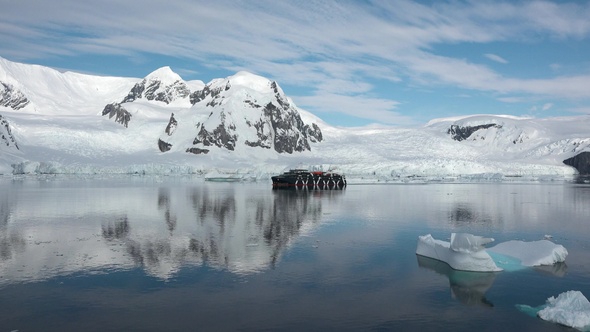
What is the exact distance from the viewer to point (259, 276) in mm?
15172

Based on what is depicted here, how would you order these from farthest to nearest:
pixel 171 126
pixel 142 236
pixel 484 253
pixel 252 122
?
1. pixel 252 122
2. pixel 171 126
3. pixel 142 236
4. pixel 484 253

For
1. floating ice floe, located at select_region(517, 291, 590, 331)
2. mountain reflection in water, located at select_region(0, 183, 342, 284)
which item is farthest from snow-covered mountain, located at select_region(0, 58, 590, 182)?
floating ice floe, located at select_region(517, 291, 590, 331)

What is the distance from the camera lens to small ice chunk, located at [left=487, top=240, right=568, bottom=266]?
674 inches

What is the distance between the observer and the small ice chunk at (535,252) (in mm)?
17125

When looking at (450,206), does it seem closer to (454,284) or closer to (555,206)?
(555,206)

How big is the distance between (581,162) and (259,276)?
139621mm

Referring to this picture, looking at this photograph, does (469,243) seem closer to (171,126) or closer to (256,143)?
(256,143)

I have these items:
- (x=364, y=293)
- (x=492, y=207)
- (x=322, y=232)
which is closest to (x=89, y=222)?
(x=322, y=232)

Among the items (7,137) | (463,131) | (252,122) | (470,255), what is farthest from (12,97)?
(470,255)

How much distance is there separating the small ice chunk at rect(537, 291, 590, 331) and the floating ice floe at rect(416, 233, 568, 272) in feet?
12.0

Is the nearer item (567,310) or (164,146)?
(567,310)

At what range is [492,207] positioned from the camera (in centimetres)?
3625

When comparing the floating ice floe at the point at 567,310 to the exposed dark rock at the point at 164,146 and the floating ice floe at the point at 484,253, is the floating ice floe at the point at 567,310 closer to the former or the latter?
the floating ice floe at the point at 484,253

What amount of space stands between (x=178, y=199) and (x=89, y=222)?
50.5 ft
